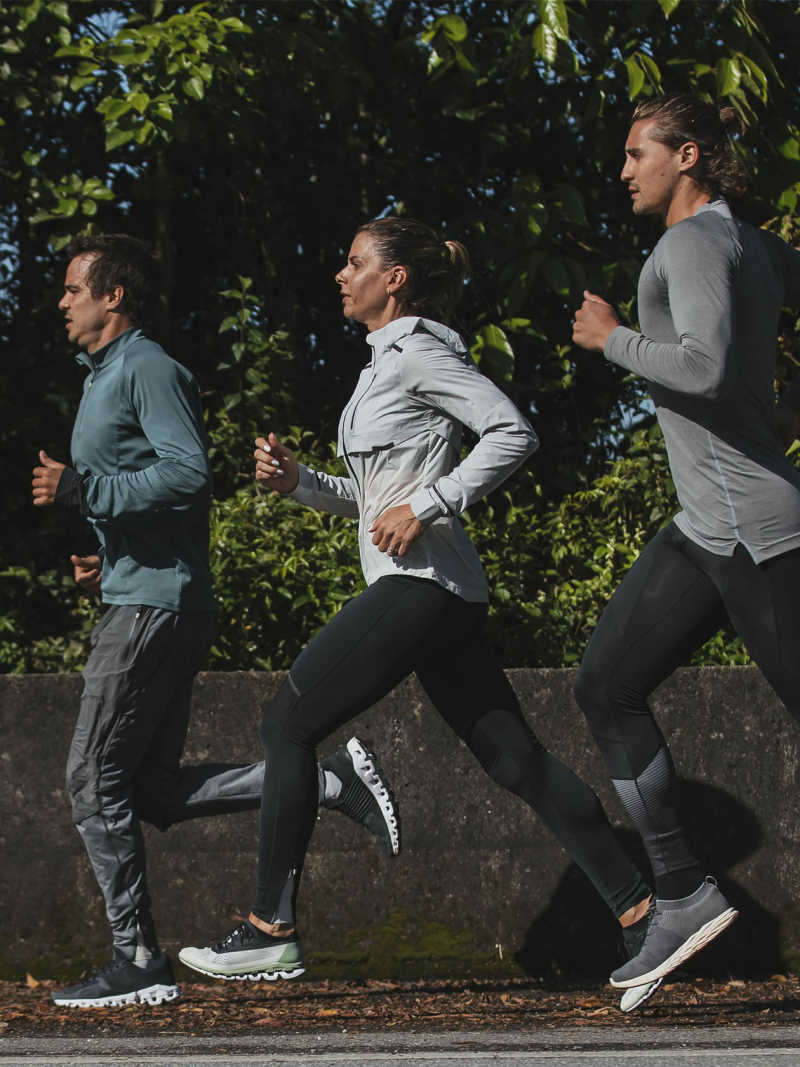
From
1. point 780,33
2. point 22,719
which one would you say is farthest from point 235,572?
point 780,33

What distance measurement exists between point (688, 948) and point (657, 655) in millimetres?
709

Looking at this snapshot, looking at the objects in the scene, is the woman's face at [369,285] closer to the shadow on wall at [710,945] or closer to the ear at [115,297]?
the ear at [115,297]

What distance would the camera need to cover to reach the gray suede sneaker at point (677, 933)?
3.75 meters

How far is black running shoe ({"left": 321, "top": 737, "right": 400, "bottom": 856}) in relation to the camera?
4.56 m

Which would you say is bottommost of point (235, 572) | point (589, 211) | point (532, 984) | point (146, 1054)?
point (532, 984)

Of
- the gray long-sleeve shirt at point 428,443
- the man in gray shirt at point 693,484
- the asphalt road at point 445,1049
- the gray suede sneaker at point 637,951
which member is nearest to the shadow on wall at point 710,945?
the asphalt road at point 445,1049

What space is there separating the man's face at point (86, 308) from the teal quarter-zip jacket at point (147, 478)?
0.11m

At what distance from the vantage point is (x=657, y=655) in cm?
375

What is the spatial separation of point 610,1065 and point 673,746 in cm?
156

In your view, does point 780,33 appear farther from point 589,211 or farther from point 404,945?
point 404,945

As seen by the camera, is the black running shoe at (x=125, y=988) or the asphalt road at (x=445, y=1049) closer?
the asphalt road at (x=445, y=1049)

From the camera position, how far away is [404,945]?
4.93 m

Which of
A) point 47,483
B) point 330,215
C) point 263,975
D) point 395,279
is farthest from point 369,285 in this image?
point 330,215

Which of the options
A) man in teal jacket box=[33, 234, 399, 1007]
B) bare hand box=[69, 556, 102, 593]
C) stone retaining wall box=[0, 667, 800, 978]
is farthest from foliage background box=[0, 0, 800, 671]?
man in teal jacket box=[33, 234, 399, 1007]
